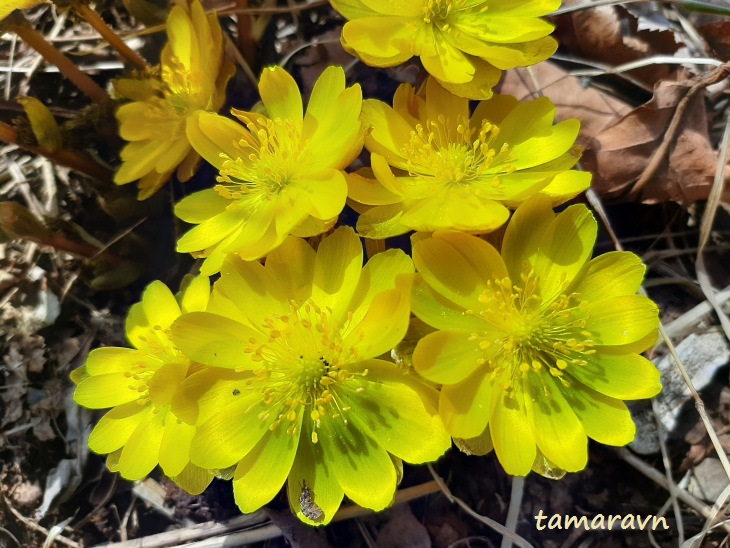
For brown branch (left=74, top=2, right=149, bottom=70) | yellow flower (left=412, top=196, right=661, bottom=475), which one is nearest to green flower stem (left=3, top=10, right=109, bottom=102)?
brown branch (left=74, top=2, right=149, bottom=70)

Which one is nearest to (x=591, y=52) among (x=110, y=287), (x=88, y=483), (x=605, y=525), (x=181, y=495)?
(x=605, y=525)

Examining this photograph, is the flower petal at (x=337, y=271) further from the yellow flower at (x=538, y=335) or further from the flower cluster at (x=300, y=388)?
the yellow flower at (x=538, y=335)

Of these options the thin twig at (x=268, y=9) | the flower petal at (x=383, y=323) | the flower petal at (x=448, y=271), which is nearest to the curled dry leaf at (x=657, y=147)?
the flower petal at (x=448, y=271)

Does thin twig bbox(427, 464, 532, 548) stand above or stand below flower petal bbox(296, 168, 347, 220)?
below

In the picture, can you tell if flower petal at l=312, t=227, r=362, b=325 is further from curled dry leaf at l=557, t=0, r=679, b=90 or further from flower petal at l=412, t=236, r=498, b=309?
curled dry leaf at l=557, t=0, r=679, b=90

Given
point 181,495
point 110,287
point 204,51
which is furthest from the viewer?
point 110,287

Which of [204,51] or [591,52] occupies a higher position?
[204,51]

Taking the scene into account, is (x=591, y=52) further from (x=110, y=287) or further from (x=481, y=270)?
(x=110, y=287)

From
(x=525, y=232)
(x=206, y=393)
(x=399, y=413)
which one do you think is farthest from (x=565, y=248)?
(x=206, y=393)
